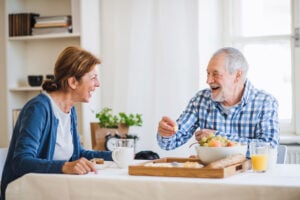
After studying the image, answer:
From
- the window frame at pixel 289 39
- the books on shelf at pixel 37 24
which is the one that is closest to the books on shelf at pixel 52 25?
the books on shelf at pixel 37 24

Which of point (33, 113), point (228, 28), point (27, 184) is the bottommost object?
point (27, 184)

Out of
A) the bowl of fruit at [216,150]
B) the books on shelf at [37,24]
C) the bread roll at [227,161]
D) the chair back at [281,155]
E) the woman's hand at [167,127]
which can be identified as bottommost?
the chair back at [281,155]

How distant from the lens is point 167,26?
4262 mm

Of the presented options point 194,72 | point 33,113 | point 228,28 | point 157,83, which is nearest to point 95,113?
point 157,83

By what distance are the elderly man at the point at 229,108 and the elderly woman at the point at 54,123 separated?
484mm

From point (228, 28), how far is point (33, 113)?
2171 mm

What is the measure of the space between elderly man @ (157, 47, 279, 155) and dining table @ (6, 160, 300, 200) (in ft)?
2.24

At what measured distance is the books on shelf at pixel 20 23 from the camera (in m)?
4.69

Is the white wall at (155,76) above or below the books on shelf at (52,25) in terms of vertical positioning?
below

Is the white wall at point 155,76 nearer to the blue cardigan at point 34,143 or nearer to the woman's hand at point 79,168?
the blue cardigan at point 34,143

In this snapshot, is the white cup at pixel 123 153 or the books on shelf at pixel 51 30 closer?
the white cup at pixel 123 153

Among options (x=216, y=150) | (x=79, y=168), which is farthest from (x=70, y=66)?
(x=216, y=150)

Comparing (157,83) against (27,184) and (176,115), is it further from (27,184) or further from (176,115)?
(27,184)

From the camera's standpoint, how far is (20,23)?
15.4ft
